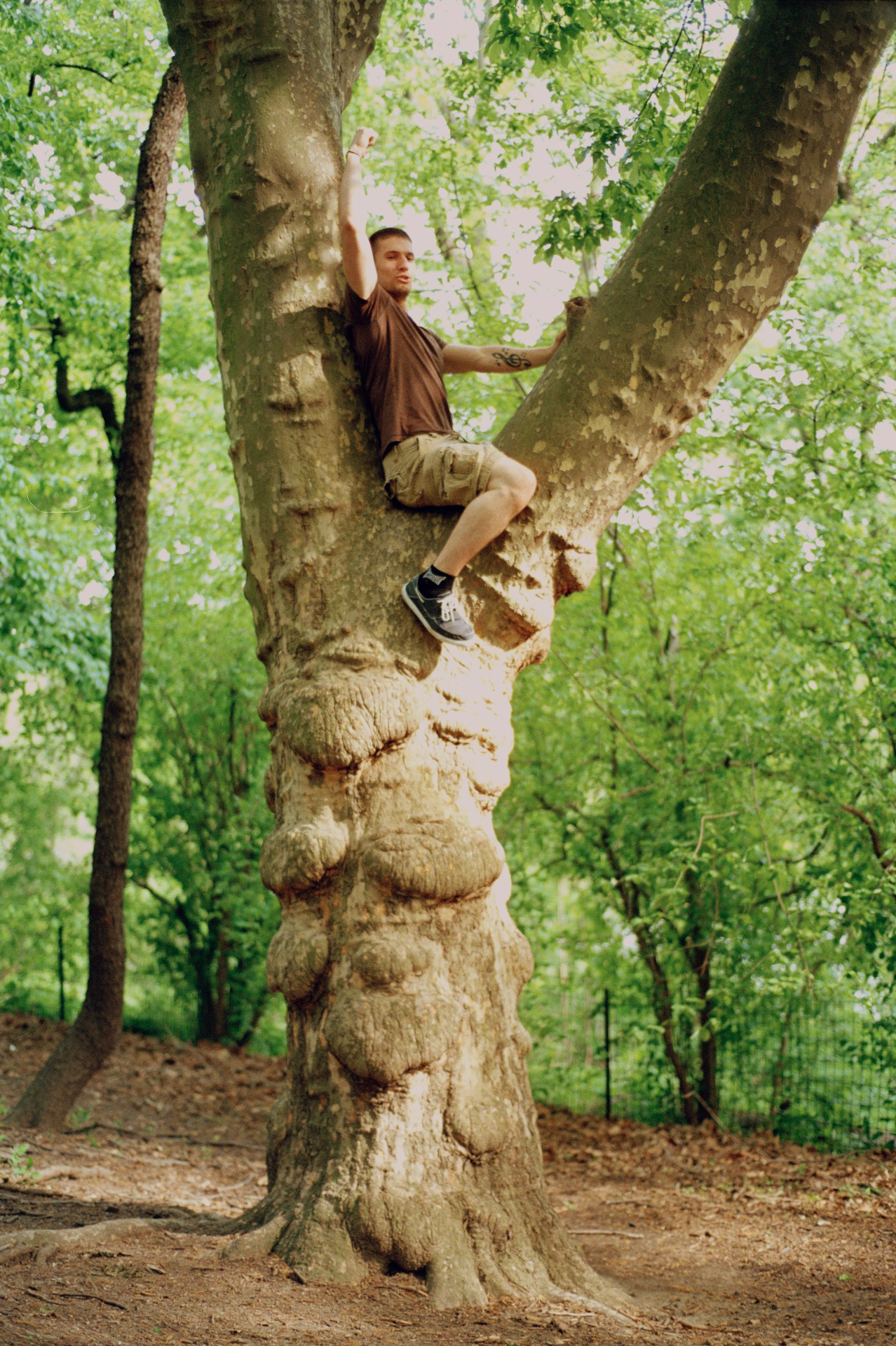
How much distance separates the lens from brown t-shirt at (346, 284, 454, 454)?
13.0 feet

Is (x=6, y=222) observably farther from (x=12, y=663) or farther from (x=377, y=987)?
(x=377, y=987)

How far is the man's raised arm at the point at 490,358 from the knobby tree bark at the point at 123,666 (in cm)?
302

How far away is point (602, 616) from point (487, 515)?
460 cm

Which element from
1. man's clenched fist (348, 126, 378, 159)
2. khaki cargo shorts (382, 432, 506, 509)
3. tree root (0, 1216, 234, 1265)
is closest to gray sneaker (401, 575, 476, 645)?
khaki cargo shorts (382, 432, 506, 509)

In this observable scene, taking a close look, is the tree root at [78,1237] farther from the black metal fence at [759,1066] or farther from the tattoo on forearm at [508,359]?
the black metal fence at [759,1066]

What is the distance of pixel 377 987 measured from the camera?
11.5ft

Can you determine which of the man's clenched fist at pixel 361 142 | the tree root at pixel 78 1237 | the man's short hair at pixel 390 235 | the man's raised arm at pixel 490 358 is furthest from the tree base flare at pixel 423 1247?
the man's clenched fist at pixel 361 142

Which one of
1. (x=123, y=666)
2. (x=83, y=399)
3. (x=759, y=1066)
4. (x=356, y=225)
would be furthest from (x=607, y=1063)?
(x=83, y=399)

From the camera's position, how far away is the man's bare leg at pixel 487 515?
12.1ft

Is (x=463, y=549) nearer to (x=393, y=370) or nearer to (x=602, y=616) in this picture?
(x=393, y=370)

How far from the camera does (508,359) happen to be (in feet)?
15.6

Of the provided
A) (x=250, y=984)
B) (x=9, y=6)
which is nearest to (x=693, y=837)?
(x=250, y=984)

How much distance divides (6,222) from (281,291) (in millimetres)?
4071

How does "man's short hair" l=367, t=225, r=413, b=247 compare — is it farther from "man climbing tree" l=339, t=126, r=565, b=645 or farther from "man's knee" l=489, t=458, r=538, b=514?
"man's knee" l=489, t=458, r=538, b=514
